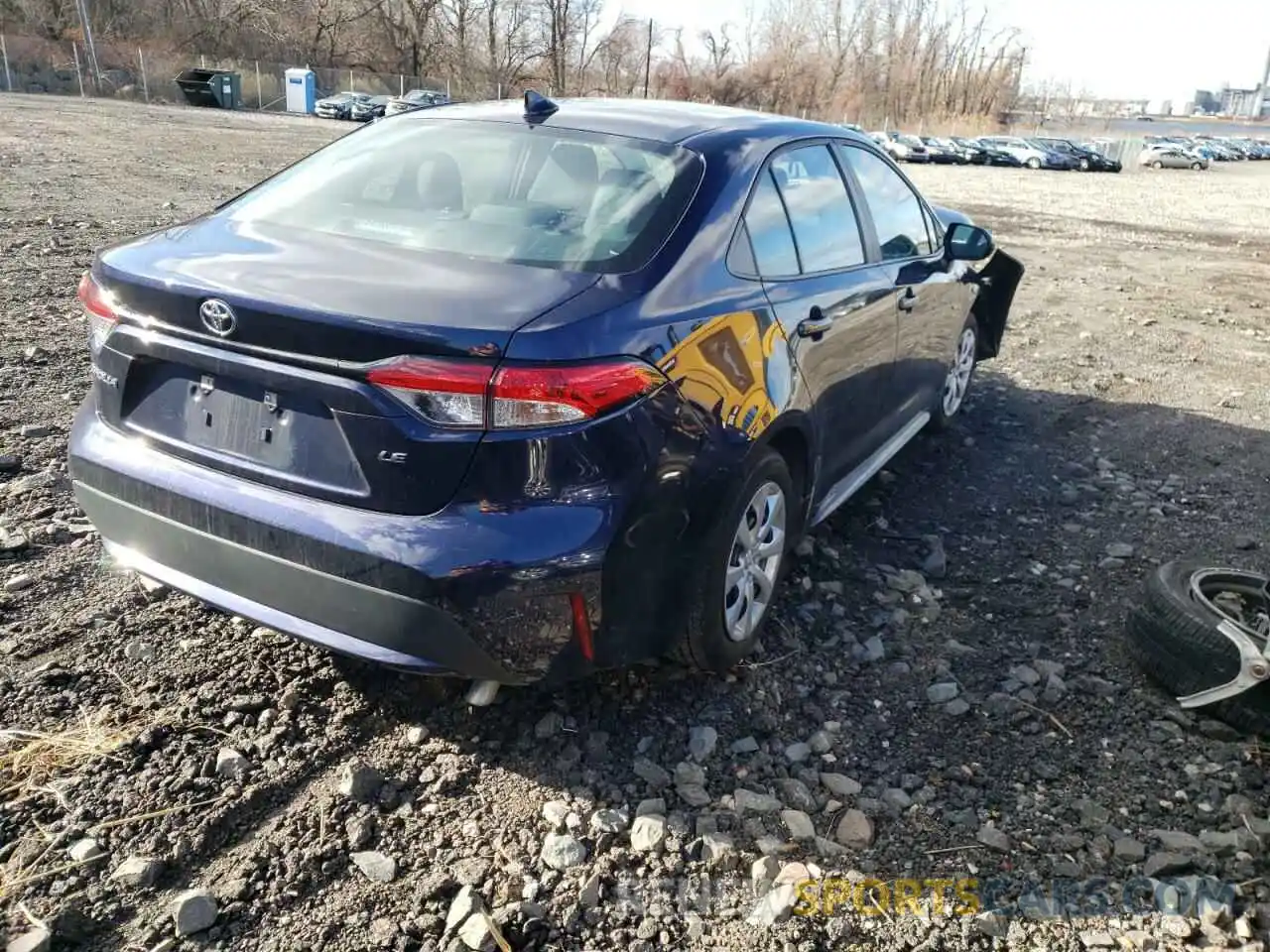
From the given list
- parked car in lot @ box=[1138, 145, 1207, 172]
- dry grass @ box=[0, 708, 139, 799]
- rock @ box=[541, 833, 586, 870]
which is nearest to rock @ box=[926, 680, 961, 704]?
rock @ box=[541, 833, 586, 870]

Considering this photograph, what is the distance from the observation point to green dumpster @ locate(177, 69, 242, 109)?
5109cm

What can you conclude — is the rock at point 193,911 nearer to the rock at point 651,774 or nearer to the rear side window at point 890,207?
the rock at point 651,774

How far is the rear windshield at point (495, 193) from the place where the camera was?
2766mm

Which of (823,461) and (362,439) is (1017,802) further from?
(362,439)

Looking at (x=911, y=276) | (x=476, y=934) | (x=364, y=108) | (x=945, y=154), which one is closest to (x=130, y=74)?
(x=364, y=108)

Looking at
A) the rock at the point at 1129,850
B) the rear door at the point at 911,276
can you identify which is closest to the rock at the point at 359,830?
the rock at the point at 1129,850

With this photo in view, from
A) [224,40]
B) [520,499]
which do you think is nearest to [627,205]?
[520,499]

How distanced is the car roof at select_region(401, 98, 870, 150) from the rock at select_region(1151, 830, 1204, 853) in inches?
96.2

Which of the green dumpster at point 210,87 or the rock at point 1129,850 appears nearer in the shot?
the rock at point 1129,850

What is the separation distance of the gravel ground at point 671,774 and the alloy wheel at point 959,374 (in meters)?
1.19

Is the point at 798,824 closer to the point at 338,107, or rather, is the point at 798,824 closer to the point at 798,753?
the point at 798,753

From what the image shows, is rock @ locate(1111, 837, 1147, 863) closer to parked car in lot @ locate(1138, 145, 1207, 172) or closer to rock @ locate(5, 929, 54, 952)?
rock @ locate(5, 929, 54, 952)

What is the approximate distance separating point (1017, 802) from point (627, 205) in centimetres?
203

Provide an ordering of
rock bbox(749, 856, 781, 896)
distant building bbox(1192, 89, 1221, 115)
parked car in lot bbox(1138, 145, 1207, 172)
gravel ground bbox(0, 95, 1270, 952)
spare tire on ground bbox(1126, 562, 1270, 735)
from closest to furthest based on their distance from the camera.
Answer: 1. gravel ground bbox(0, 95, 1270, 952)
2. rock bbox(749, 856, 781, 896)
3. spare tire on ground bbox(1126, 562, 1270, 735)
4. parked car in lot bbox(1138, 145, 1207, 172)
5. distant building bbox(1192, 89, 1221, 115)
